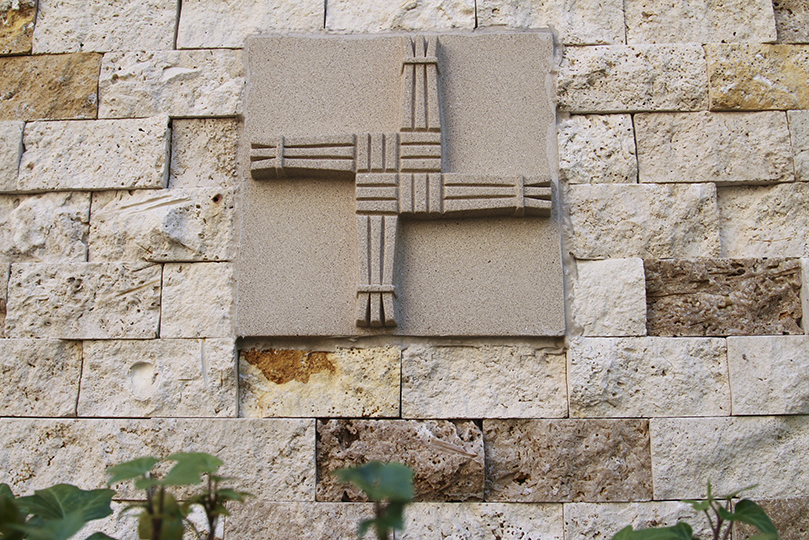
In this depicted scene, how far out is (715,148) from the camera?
268 centimetres

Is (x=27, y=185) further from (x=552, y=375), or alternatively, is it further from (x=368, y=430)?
(x=552, y=375)

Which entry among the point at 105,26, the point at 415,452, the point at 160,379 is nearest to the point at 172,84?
the point at 105,26

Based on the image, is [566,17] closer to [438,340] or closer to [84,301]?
[438,340]

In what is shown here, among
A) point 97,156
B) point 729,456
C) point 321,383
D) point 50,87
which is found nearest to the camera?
point 729,456

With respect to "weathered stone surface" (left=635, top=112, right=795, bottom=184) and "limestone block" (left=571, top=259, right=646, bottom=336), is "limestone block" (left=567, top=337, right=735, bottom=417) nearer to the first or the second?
"limestone block" (left=571, top=259, right=646, bottom=336)

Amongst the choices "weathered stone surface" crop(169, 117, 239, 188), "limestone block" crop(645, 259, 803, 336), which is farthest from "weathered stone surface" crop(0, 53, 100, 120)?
"limestone block" crop(645, 259, 803, 336)

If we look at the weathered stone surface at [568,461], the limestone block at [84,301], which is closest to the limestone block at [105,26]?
A: the limestone block at [84,301]

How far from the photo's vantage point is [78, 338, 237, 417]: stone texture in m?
2.48

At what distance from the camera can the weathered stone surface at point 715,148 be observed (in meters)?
2.66

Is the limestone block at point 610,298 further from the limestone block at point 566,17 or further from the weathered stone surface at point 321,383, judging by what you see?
the limestone block at point 566,17

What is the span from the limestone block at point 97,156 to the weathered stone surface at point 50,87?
9 cm

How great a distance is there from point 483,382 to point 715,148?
51.0 inches

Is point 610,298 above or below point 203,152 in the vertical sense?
below

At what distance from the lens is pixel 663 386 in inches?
96.2
